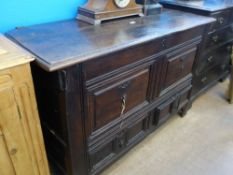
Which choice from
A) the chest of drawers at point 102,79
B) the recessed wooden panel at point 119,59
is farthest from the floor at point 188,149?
the recessed wooden panel at point 119,59

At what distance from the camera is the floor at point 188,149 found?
4.88 ft

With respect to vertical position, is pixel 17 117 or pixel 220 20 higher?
pixel 220 20

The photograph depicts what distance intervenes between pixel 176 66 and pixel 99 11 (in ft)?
2.17

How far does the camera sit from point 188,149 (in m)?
1.66

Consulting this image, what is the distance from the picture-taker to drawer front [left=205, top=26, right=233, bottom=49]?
1824mm

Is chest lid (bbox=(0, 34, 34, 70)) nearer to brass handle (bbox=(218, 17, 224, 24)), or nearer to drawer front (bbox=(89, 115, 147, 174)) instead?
drawer front (bbox=(89, 115, 147, 174))

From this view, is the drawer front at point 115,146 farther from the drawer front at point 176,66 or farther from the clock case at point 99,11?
the clock case at point 99,11

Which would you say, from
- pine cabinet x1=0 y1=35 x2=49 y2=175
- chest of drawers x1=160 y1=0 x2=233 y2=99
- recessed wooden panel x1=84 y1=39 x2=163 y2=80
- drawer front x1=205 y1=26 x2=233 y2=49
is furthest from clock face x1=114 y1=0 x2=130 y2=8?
drawer front x1=205 y1=26 x2=233 y2=49

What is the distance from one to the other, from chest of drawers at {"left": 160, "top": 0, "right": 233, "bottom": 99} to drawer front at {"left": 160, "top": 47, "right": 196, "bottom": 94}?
0.12m

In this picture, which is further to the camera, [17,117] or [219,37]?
[219,37]

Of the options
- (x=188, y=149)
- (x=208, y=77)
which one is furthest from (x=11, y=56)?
(x=208, y=77)

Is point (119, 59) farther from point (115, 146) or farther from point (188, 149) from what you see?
point (188, 149)

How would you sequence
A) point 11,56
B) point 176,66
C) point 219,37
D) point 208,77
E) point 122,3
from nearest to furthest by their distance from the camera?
point 11,56
point 122,3
point 176,66
point 219,37
point 208,77

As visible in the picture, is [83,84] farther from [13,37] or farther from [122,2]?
[122,2]
